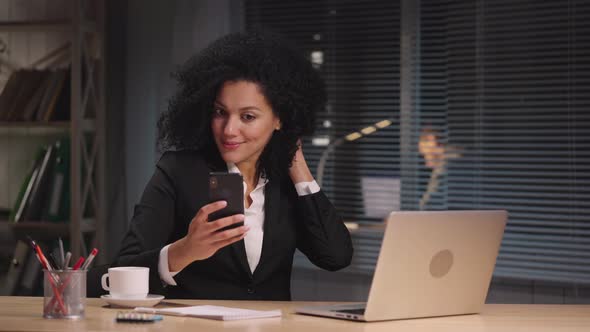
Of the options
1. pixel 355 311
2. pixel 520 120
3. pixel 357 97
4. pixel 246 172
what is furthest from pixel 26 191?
pixel 355 311

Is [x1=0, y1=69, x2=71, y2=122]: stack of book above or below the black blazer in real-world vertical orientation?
above

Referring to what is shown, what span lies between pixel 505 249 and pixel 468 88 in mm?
702

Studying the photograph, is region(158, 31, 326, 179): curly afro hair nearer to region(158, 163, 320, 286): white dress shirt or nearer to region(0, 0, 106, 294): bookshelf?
region(158, 163, 320, 286): white dress shirt

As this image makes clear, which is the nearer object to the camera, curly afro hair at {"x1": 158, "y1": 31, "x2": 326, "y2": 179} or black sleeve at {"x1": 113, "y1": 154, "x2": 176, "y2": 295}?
black sleeve at {"x1": 113, "y1": 154, "x2": 176, "y2": 295}

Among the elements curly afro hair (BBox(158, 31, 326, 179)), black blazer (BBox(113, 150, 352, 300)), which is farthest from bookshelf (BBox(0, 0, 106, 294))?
black blazer (BBox(113, 150, 352, 300))

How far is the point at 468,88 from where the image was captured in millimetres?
3869

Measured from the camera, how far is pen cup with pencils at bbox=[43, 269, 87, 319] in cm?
185

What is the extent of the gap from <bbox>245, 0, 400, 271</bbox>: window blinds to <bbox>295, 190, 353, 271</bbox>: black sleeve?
144 centimetres

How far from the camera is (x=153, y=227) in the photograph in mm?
2428

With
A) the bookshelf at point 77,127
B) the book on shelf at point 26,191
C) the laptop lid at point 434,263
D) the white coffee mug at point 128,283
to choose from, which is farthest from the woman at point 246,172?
the book on shelf at point 26,191

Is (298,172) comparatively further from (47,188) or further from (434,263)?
(47,188)

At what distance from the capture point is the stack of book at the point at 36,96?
4.19m

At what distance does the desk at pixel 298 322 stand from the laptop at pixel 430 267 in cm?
3

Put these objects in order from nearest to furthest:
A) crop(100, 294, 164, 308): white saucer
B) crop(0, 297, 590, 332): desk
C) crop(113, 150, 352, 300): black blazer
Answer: crop(0, 297, 590, 332): desk → crop(100, 294, 164, 308): white saucer → crop(113, 150, 352, 300): black blazer
